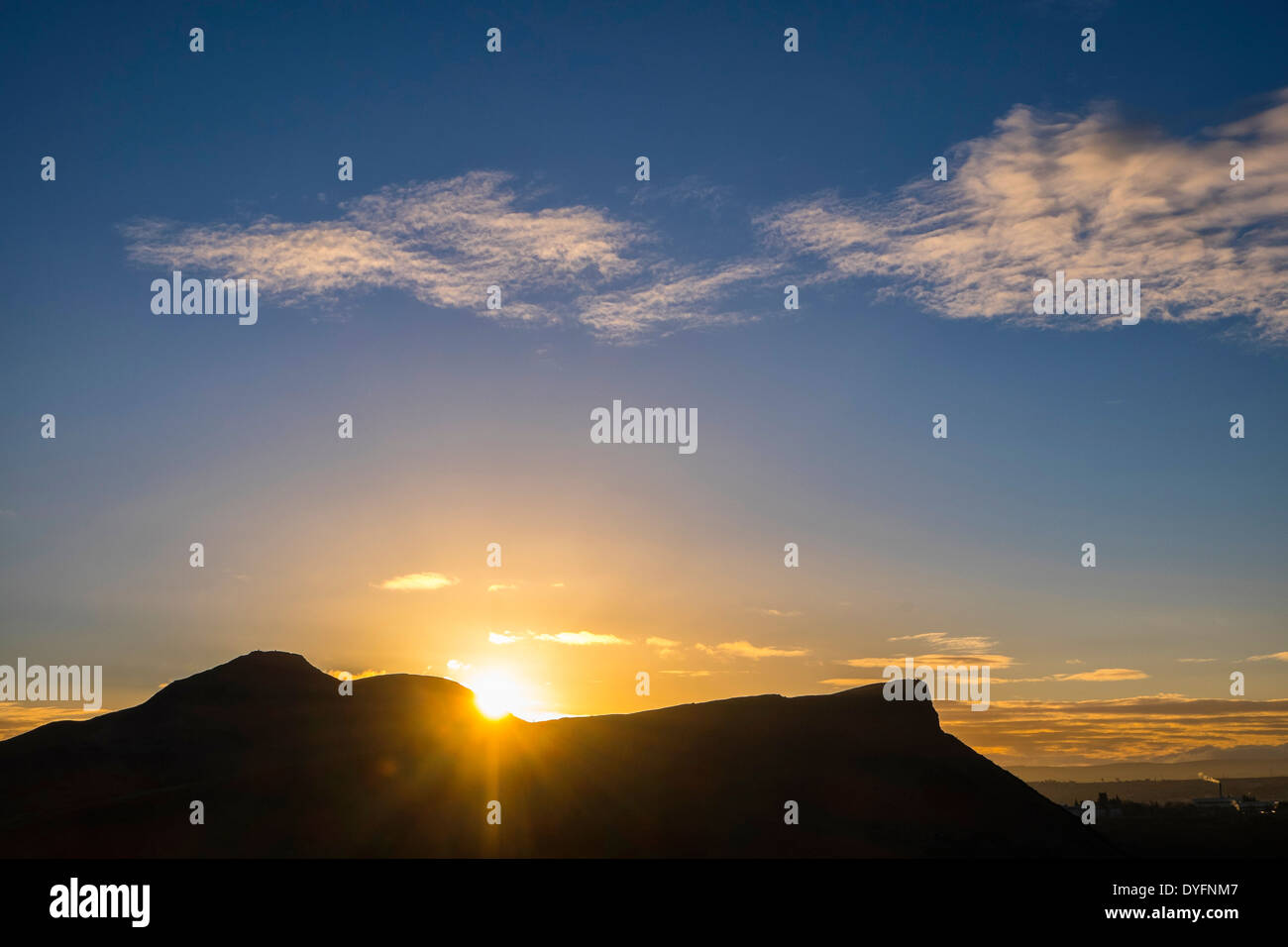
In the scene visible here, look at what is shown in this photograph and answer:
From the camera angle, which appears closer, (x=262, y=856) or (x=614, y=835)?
(x=262, y=856)
